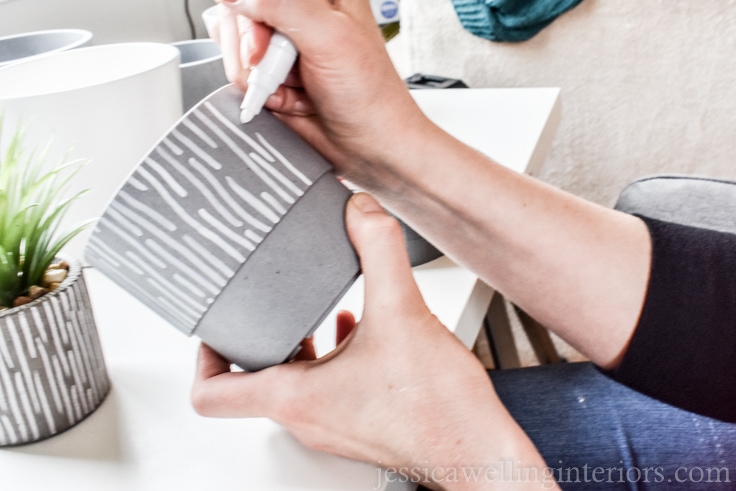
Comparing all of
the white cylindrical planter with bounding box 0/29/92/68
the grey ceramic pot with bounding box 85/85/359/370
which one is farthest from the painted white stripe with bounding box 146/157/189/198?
the white cylindrical planter with bounding box 0/29/92/68

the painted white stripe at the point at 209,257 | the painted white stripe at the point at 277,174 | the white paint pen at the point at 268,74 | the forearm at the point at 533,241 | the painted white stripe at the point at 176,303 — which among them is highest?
the white paint pen at the point at 268,74

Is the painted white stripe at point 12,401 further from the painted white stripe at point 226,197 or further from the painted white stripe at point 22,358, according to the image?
the painted white stripe at point 226,197

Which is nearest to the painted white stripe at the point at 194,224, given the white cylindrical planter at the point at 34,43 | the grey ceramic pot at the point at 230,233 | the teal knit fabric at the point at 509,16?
the grey ceramic pot at the point at 230,233

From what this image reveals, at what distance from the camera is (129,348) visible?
47 centimetres

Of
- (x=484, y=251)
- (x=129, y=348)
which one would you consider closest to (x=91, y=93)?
(x=129, y=348)

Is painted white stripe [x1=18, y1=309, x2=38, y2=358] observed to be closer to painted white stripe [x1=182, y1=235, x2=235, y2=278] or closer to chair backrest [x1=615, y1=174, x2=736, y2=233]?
painted white stripe [x1=182, y1=235, x2=235, y2=278]

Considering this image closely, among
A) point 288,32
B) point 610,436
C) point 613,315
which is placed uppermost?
point 288,32

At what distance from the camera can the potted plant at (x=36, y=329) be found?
0.36 m

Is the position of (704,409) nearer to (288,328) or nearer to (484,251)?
(484,251)

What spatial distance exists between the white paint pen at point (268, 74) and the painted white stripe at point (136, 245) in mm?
77

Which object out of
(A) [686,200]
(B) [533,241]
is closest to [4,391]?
(B) [533,241]

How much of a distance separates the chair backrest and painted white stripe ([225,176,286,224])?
49 cm

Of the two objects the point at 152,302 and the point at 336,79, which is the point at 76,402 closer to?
the point at 152,302

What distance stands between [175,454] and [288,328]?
0.33 ft
